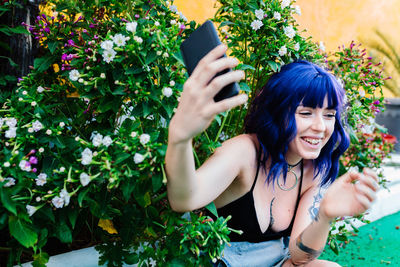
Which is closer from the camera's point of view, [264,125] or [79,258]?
[264,125]

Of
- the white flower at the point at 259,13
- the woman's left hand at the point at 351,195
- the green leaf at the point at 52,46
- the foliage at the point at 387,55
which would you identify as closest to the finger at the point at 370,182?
the woman's left hand at the point at 351,195

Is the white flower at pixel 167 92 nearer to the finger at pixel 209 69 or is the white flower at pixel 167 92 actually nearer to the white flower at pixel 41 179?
the finger at pixel 209 69

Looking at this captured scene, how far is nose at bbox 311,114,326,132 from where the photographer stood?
158 centimetres

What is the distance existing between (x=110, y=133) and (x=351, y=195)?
844 millimetres

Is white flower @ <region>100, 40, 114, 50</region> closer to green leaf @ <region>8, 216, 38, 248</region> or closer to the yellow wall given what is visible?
green leaf @ <region>8, 216, 38, 248</region>

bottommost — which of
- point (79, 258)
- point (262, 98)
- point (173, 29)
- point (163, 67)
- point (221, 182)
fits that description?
point (79, 258)

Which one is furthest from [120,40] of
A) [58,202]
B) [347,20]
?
[347,20]

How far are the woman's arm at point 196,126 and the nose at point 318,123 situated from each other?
0.46 m

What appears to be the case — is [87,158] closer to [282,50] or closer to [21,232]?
[21,232]

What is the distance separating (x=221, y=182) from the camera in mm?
1436

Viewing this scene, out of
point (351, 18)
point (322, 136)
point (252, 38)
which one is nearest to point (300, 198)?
point (322, 136)

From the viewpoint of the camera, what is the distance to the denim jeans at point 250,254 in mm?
1705

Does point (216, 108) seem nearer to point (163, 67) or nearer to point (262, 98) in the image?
point (163, 67)

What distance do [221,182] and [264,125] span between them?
37 centimetres
